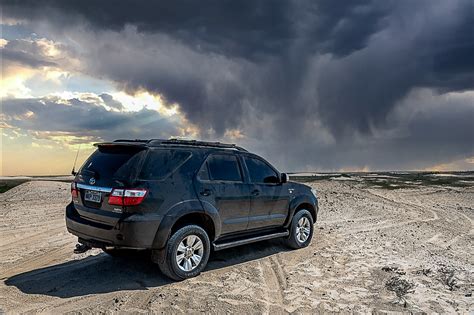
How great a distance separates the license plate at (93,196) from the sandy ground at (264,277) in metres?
1.30

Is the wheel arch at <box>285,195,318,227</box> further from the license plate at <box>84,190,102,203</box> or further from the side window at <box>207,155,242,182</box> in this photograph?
the license plate at <box>84,190,102,203</box>

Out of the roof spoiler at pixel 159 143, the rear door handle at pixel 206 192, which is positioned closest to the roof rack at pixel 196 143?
the roof spoiler at pixel 159 143

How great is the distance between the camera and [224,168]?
7.12m

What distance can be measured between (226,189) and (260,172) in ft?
3.86

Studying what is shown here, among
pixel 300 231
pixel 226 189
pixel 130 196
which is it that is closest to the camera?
pixel 130 196

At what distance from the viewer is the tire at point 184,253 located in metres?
6.01

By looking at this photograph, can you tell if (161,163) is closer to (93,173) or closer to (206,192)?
(206,192)

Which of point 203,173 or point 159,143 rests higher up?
point 159,143

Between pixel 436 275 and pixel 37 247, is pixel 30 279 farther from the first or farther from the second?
pixel 436 275

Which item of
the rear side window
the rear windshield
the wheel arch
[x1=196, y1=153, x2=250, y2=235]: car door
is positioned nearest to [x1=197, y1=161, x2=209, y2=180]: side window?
[x1=196, y1=153, x2=250, y2=235]: car door

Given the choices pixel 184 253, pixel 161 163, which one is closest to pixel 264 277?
pixel 184 253

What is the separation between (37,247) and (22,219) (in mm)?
4230

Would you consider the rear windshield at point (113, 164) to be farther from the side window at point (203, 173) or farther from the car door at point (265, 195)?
the car door at point (265, 195)

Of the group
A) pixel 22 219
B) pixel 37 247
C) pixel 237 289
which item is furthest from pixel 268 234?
pixel 22 219
